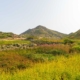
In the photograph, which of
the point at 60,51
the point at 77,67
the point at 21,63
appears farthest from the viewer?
the point at 60,51

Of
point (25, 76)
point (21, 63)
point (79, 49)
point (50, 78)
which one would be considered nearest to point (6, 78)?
point (25, 76)

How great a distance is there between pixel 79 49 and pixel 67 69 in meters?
13.0

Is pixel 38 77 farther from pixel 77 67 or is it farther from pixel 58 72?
pixel 77 67

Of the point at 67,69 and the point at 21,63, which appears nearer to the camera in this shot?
the point at 67,69

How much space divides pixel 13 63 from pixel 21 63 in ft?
1.96

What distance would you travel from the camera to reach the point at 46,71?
11.2m

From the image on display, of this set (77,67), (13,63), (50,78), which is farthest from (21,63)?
(50,78)

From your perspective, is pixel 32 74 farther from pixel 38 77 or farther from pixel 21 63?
pixel 21 63

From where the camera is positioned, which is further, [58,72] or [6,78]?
[58,72]

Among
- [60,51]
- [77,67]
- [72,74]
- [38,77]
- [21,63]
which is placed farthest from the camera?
[60,51]

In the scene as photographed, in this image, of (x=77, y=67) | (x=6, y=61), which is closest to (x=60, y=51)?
(x=6, y=61)

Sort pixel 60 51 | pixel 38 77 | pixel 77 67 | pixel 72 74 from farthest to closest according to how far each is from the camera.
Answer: pixel 60 51 < pixel 77 67 < pixel 72 74 < pixel 38 77

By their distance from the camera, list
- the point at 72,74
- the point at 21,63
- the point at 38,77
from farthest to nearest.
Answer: the point at 21,63 < the point at 72,74 < the point at 38,77

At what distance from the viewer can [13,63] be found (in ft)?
54.1
